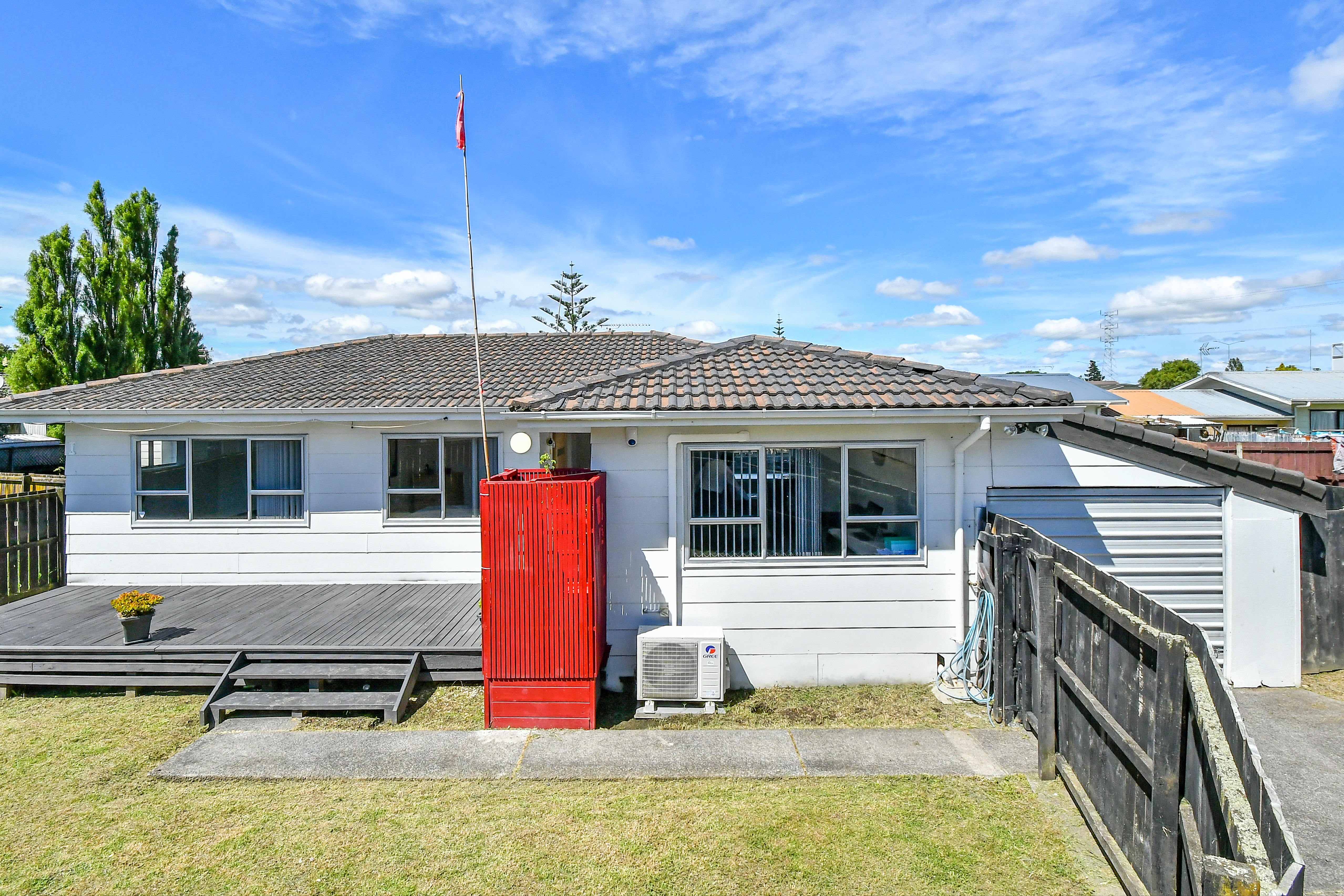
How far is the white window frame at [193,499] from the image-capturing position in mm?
9070

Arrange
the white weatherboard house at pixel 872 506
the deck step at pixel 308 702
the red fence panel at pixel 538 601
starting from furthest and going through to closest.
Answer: the white weatherboard house at pixel 872 506 → the deck step at pixel 308 702 → the red fence panel at pixel 538 601

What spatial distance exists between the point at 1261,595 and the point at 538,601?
23.4ft

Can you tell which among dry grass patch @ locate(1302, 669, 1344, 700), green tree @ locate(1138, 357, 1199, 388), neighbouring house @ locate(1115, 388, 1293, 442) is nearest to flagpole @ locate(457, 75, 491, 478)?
dry grass patch @ locate(1302, 669, 1344, 700)

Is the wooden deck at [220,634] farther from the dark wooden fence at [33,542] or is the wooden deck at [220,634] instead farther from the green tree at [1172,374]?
the green tree at [1172,374]

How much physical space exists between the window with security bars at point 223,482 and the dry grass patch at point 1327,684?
38.5 ft

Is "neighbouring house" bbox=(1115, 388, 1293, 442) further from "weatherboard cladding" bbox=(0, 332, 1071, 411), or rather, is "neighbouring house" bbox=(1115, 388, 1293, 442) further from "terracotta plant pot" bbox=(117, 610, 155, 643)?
"terracotta plant pot" bbox=(117, 610, 155, 643)

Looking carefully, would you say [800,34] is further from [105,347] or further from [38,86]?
[105,347]

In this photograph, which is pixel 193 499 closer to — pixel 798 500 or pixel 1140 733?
pixel 798 500

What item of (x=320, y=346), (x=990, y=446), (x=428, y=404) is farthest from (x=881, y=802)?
(x=320, y=346)

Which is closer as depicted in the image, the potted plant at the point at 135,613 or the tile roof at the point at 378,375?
the potted plant at the point at 135,613

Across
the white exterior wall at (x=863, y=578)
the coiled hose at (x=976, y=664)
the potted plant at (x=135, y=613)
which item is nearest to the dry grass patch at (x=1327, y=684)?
the white exterior wall at (x=863, y=578)

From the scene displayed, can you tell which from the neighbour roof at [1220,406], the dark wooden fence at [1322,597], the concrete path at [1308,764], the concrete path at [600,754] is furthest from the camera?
the neighbour roof at [1220,406]

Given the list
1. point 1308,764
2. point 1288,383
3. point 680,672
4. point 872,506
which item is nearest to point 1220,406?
point 1288,383

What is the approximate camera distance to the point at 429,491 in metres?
9.20
